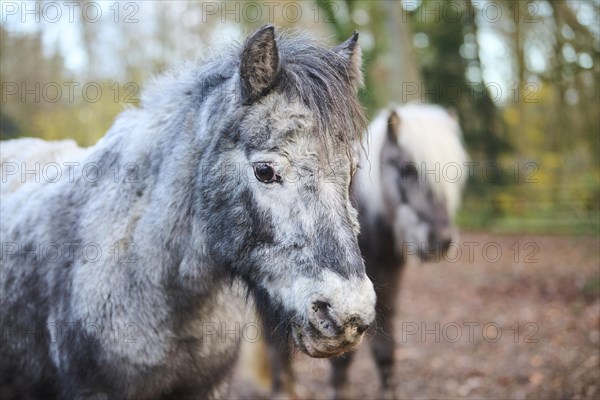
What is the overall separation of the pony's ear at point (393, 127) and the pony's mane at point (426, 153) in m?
0.05

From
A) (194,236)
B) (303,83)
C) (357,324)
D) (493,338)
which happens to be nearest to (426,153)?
(303,83)

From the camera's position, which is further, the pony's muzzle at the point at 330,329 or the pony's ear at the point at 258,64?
the pony's ear at the point at 258,64

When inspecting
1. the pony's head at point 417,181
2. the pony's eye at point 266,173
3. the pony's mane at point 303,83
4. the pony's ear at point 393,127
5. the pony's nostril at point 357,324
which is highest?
the pony's mane at point 303,83

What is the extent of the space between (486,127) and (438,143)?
576 inches

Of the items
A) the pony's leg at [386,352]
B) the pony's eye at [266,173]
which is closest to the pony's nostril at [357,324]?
the pony's eye at [266,173]

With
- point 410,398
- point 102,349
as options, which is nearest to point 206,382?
point 102,349

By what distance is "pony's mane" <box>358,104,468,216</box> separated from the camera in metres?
5.61

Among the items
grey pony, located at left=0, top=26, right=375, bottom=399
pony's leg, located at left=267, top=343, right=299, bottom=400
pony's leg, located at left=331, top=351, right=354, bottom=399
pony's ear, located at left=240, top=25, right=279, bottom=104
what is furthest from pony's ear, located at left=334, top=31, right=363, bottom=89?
pony's leg, located at left=267, top=343, right=299, bottom=400

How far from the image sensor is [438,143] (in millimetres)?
5734

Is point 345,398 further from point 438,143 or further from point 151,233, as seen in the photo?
point 151,233

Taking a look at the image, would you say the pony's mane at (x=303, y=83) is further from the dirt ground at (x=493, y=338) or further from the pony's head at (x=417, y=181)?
the pony's head at (x=417, y=181)

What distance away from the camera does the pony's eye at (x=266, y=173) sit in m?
2.57

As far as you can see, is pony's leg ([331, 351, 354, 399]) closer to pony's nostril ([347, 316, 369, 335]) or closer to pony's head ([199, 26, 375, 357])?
pony's head ([199, 26, 375, 357])

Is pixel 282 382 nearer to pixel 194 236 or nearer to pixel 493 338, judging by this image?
pixel 194 236
